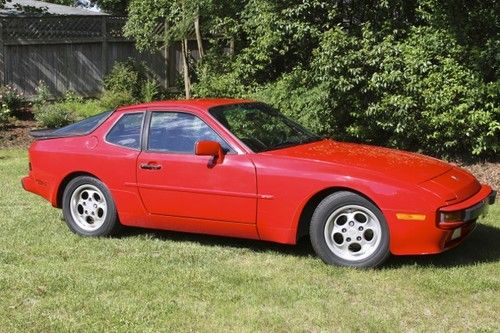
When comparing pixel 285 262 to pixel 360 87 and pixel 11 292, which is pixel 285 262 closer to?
pixel 11 292

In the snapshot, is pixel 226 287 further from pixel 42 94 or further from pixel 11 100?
pixel 42 94

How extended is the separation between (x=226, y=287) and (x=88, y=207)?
7.27 ft

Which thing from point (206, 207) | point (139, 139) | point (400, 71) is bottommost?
point (206, 207)

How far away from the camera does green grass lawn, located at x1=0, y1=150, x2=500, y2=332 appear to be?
169 inches

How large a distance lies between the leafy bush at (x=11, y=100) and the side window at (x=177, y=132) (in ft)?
32.1

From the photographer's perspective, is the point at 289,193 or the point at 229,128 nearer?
the point at 289,193

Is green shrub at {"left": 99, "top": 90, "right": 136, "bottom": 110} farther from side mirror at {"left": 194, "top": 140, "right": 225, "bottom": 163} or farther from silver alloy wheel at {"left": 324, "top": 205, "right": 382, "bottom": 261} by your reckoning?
silver alloy wheel at {"left": 324, "top": 205, "right": 382, "bottom": 261}

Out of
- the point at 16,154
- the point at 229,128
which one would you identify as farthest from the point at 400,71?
the point at 16,154

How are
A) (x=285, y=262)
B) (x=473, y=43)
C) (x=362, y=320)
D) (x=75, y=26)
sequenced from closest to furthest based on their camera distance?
(x=362, y=320) → (x=285, y=262) → (x=473, y=43) → (x=75, y=26)

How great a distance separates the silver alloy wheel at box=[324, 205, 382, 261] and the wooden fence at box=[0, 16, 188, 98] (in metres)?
13.8

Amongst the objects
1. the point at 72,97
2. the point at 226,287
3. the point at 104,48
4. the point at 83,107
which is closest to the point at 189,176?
the point at 226,287

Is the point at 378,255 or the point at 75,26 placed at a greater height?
the point at 75,26

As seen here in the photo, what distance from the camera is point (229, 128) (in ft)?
19.5

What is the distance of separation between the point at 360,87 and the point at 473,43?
1740mm
